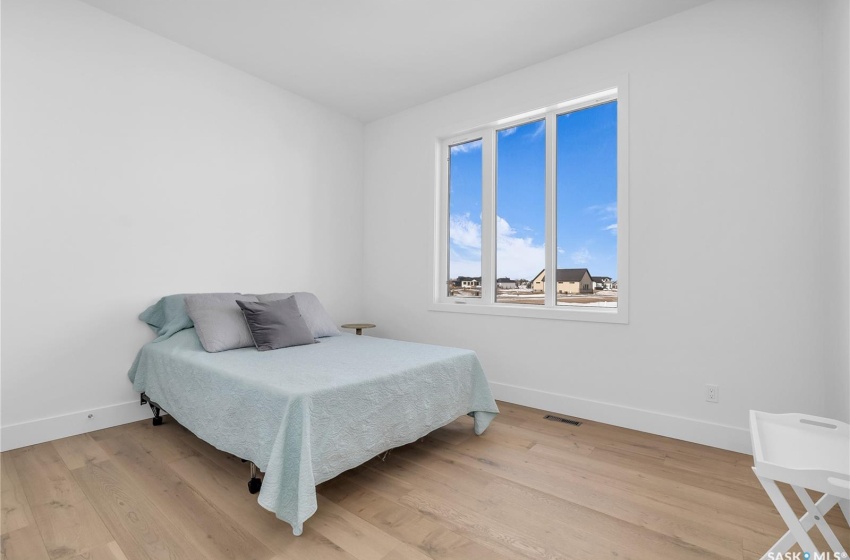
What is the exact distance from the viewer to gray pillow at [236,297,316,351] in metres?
2.81

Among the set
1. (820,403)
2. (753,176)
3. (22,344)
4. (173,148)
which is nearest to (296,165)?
(173,148)

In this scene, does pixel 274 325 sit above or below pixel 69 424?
above

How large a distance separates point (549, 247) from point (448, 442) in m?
1.72

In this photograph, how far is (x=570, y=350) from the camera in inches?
124

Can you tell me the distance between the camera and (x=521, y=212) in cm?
360

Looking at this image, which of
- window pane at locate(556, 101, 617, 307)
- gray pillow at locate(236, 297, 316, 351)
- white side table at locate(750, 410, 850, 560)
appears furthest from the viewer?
window pane at locate(556, 101, 617, 307)

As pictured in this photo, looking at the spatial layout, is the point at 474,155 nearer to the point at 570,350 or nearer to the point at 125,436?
the point at 570,350

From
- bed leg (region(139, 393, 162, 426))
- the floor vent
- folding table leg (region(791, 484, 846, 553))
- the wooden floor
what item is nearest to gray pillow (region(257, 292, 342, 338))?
bed leg (region(139, 393, 162, 426))

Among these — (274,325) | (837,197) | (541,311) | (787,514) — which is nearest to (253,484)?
(274,325)

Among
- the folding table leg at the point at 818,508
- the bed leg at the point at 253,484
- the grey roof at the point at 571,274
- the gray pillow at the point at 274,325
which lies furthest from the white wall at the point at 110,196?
the folding table leg at the point at 818,508

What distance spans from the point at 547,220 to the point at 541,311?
0.74 m

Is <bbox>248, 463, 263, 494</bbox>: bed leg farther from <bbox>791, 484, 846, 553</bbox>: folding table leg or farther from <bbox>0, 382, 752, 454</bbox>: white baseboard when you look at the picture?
<bbox>791, 484, 846, 553</bbox>: folding table leg

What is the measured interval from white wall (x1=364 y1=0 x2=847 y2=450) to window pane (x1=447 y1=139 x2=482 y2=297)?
70 centimetres

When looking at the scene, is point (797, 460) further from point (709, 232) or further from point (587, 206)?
point (587, 206)
